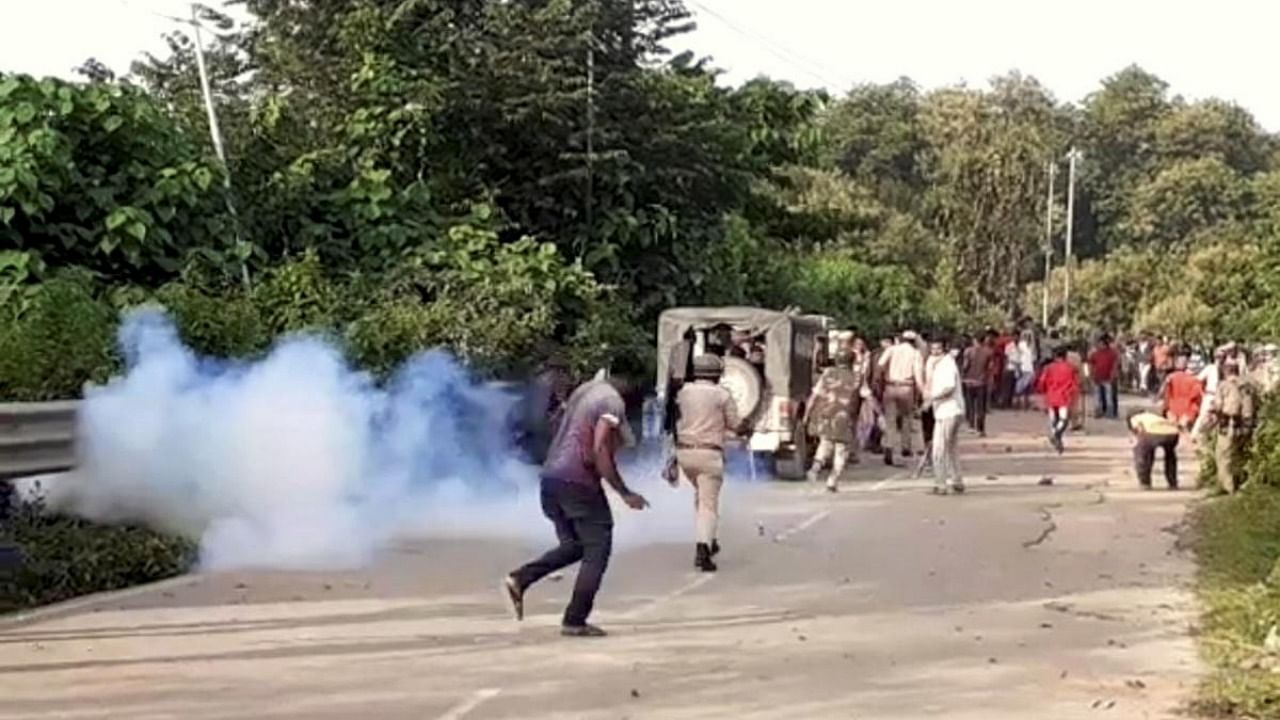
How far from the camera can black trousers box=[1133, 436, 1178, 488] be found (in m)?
23.5

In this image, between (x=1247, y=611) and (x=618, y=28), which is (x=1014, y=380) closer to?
(x=618, y=28)

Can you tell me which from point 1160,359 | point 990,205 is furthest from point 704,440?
point 990,205

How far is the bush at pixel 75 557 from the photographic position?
11914 millimetres

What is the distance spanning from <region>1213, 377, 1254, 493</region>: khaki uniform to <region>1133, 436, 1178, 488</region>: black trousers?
1080 mm

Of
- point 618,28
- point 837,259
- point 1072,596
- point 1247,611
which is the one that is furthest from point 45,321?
point 837,259

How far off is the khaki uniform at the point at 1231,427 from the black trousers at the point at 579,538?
12388 millimetres

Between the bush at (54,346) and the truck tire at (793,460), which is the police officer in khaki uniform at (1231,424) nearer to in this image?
the truck tire at (793,460)

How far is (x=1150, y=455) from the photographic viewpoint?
23719mm

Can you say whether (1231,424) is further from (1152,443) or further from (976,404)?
(976,404)

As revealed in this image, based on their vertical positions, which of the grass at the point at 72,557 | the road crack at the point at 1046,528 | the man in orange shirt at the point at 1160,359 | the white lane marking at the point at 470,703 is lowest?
the white lane marking at the point at 470,703

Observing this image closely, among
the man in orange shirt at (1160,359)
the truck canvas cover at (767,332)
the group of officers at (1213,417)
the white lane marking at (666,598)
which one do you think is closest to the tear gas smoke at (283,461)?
the white lane marking at (666,598)

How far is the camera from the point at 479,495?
19.3m

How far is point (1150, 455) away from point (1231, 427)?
1751mm

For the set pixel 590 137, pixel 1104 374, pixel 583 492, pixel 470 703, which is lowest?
pixel 470 703
